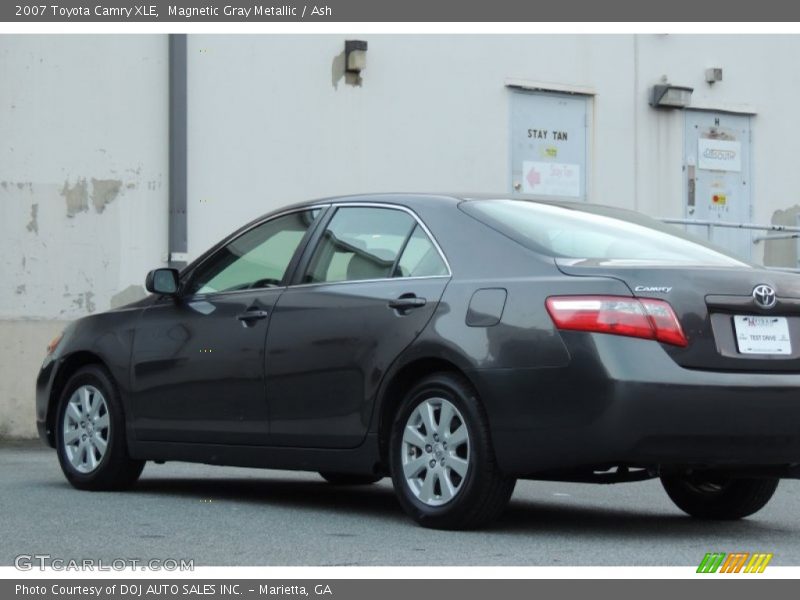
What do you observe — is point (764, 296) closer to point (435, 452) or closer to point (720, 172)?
point (435, 452)

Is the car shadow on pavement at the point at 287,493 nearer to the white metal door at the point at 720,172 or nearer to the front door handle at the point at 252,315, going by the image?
the front door handle at the point at 252,315

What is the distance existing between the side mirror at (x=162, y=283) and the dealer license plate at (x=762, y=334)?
3308 mm

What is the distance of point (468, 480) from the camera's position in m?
7.01

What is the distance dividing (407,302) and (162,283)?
2.00 meters

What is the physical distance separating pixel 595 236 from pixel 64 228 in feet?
28.0

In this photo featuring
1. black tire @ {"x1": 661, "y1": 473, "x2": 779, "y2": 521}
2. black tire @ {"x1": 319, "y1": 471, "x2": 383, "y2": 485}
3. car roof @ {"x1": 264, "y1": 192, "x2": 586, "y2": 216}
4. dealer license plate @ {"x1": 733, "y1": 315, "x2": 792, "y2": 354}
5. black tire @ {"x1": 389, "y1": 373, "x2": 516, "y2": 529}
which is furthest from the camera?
black tire @ {"x1": 319, "y1": 471, "x2": 383, "y2": 485}

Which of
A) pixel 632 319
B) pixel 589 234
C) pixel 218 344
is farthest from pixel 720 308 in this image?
pixel 218 344

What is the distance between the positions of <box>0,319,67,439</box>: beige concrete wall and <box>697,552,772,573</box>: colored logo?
9.17 meters

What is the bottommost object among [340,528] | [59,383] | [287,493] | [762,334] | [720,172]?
[287,493]

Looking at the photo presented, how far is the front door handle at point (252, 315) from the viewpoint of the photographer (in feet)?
27.1

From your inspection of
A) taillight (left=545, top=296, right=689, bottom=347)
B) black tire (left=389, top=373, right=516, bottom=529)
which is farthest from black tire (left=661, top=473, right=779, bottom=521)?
taillight (left=545, top=296, right=689, bottom=347)

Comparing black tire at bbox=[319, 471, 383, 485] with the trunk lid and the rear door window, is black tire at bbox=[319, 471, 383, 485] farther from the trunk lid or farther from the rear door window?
the trunk lid

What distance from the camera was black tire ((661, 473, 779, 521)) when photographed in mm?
7902
